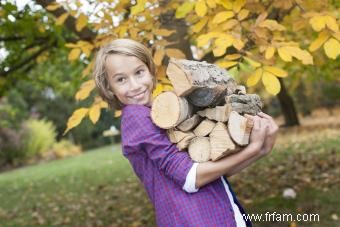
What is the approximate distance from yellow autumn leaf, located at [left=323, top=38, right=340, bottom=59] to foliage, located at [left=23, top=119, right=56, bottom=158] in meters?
16.8

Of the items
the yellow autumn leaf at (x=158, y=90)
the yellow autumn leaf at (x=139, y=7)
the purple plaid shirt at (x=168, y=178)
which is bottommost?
the purple plaid shirt at (x=168, y=178)

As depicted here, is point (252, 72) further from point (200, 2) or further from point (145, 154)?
point (145, 154)

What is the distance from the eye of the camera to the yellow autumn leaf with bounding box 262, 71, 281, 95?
2.12m

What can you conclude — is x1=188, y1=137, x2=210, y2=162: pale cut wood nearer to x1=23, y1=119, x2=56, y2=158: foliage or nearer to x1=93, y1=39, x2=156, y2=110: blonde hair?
x1=93, y1=39, x2=156, y2=110: blonde hair

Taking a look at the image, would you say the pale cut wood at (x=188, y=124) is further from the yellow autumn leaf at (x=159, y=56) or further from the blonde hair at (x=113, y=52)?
the yellow autumn leaf at (x=159, y=56)

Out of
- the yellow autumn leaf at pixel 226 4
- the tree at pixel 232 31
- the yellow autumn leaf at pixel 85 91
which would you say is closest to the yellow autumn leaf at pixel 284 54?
the tree at pixel 232 31

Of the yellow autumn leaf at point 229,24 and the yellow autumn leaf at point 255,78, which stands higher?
the yellow autumn leaf at point 229,24

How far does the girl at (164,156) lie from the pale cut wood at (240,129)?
0.10ft

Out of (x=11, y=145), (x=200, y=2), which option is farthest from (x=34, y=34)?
(x=11, y=145)

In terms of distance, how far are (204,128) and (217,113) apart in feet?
0.26

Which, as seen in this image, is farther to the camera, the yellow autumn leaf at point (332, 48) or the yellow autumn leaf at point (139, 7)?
the yellow autumn leaf at point (139, 7)

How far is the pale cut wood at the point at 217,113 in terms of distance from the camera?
5.58ft

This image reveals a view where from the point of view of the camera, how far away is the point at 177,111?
5.57 feet

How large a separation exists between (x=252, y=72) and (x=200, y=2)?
436 millimetres
